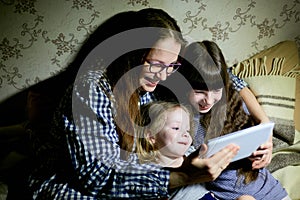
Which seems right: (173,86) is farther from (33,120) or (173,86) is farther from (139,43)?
(33,120)

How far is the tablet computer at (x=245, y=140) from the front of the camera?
1.10 meters

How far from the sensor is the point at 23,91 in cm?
155

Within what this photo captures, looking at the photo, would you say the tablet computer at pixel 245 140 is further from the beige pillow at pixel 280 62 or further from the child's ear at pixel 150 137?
the beige pillow at pixel 280 62

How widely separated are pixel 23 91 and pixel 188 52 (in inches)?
28.3

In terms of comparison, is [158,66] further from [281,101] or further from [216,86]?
[281,101]

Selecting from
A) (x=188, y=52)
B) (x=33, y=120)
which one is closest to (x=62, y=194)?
(x=33, y=120)

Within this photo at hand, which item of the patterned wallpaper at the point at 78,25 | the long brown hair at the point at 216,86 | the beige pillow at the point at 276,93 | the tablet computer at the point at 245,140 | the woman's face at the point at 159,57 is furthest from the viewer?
the beige pillow at the point at 276,93

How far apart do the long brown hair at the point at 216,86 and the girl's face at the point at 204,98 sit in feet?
0.07

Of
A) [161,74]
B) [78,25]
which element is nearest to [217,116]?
[161,74]

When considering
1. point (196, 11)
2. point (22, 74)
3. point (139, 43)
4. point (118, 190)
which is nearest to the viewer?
point (118, 190)

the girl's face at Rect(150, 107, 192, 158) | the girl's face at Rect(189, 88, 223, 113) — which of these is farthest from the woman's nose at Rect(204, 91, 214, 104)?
the girl's face at Rect(150, 107, 192, 158)

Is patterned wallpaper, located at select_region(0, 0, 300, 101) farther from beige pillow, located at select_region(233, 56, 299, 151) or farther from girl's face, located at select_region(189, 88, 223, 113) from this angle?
girl's face, located at select_region(189, 88, 223, 113)

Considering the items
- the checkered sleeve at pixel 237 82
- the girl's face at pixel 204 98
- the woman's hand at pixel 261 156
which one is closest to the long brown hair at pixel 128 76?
the girl's face at pixel 204 98

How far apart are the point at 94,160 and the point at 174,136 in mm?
301
